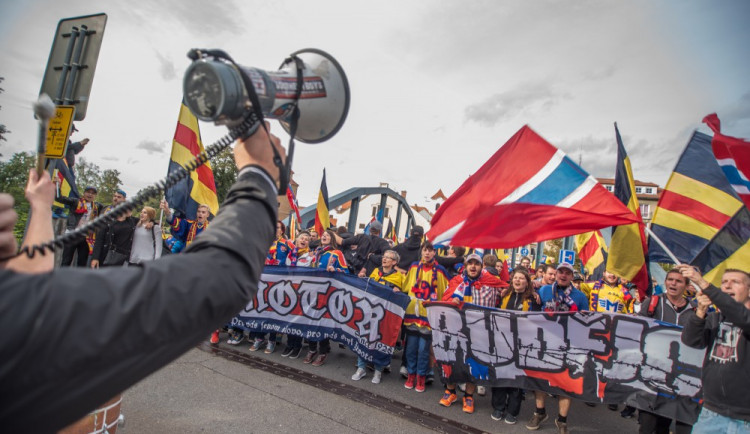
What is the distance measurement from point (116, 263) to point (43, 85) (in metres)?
3.34

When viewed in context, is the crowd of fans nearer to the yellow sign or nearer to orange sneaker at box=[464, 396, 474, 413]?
orange sneaker at box=[464, 396, 474, 413]

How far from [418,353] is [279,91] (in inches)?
197

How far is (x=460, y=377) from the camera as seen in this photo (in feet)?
16.6

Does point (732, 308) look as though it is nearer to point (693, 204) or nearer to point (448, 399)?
point (693, 204)

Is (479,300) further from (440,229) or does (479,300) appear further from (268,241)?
(268,241)

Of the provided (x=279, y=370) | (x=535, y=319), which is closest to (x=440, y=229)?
(x=535, y=319)

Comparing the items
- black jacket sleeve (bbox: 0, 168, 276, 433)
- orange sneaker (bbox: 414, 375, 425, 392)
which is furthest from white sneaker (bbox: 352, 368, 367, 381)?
black jacket sleeve (bbox: 0, 168, 276, 433)

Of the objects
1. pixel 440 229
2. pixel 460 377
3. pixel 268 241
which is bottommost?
pixel 460 377

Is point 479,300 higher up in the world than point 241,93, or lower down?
lower down

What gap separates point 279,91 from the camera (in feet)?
3.88

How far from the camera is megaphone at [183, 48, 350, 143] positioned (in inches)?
41.5

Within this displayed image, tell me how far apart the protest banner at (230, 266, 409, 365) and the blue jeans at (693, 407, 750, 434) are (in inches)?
136

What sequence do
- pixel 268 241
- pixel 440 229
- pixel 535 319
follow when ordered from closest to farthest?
pixel 268 241 < pixel 440 229 < pixel 535 319

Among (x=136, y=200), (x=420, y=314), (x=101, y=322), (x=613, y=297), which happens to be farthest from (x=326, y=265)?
(x=101, y=322)
